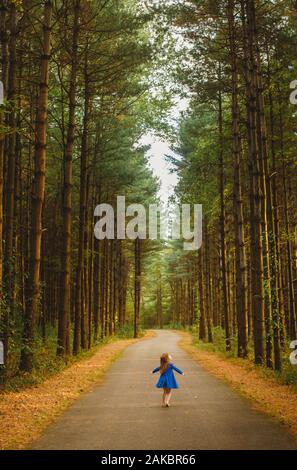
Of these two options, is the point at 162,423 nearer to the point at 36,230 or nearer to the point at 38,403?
the point at 38,403

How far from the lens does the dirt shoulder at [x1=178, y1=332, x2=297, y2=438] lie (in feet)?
30.7

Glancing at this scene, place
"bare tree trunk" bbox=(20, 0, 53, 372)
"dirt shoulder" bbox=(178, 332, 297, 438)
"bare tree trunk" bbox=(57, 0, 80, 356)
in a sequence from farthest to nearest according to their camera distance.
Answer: "bare tree trunk" bbox=(57, 0, 80, 356) → "bare tree trunk" bbox=(20, 0, 53, 372) → "dirt shoulder" bbox=(178, 332, 297, 438)

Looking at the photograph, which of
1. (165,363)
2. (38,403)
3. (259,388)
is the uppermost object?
(165,363)

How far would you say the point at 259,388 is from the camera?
12492 millimetres

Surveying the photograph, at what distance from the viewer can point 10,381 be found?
12.6 metres

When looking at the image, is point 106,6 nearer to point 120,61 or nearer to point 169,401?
point 120,61

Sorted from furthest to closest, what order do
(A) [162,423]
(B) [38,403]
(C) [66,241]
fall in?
(C) [66,241]
(B) [38,403]
(A) [162,423]

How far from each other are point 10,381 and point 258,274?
7835 mm

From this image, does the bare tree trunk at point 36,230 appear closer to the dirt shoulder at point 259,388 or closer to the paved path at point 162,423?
the paved path at point 162,423

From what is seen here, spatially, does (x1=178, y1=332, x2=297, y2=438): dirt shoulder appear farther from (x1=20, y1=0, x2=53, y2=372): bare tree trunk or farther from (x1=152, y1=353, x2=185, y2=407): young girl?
(x1=20, y1=0, x2=53, y2=372): bare tree trunk

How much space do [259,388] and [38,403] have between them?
540 cm

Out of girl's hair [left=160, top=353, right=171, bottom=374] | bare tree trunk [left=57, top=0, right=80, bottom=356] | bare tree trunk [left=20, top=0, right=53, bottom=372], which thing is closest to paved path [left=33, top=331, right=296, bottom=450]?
girl's hair [left=160, top=353, right=171, bottom=374]

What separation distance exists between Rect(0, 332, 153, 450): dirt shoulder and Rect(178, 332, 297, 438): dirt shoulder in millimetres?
3836

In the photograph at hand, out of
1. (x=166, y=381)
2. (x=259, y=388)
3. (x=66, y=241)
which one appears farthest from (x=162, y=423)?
(x=66, y=241)
